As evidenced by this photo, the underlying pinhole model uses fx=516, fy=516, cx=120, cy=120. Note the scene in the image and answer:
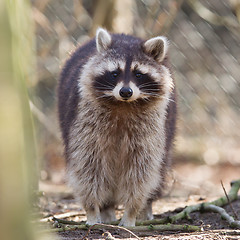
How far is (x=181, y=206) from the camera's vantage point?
4.34 meters

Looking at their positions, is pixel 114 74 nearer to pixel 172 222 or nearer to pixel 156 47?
pixel 156 47

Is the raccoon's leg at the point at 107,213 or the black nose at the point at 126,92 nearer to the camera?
the black nose at the point at 126,92

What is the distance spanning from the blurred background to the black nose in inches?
88.9

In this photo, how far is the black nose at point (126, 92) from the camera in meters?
3.26

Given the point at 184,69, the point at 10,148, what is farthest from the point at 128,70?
the point at 184,69

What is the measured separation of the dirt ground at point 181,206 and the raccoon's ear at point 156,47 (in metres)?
1.19

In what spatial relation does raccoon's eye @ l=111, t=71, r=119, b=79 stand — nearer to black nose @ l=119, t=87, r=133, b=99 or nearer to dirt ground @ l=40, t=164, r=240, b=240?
black nose @ l=119, t=87, r=133, b=99

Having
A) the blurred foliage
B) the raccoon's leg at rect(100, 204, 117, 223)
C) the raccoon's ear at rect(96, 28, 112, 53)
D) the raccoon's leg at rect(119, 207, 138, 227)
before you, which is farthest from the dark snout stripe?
the blurred foliage

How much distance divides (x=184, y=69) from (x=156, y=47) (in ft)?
11.7

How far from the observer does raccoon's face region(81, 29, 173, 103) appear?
3.44m

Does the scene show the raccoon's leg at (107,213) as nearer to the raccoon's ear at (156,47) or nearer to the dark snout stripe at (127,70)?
the dark snout stripe at (127,70)

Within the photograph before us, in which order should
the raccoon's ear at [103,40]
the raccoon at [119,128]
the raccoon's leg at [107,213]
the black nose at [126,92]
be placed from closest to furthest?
the black nose at [126,92] < the raccoon at [119,128] < the raccoon's ear at [103,40] < the raccoon's leg at [107,213]

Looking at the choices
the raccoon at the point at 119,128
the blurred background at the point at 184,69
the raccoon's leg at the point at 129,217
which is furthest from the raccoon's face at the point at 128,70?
the blurred background at the point at 184,69

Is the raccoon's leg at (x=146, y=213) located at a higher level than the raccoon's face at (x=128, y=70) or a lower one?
lower
